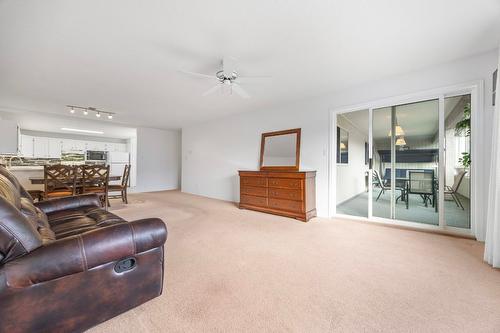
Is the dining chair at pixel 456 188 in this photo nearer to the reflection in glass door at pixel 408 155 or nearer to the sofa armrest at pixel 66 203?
the reflection in glass door at pixel 408 155

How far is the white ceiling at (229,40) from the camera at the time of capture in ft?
6.01

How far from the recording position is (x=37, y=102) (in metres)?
4.44

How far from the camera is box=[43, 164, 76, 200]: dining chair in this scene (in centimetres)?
369

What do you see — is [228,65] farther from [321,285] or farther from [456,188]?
[456,188]

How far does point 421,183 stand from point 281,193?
2.39 meters

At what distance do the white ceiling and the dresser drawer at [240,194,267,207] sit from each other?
218cm

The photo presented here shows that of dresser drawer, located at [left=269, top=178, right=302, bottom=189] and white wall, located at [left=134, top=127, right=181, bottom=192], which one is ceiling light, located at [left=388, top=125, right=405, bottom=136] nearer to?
dresser drawer, located at [left=269, top=178, right=302, bottom=189]

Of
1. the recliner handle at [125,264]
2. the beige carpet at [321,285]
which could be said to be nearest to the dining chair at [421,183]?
the beige carpet at [321,285]

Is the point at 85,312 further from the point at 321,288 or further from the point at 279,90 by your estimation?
the point at 279,90

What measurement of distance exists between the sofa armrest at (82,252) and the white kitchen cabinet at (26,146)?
8.68m

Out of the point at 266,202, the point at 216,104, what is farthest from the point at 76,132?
the point at 266,202

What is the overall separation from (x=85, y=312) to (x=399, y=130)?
4363 mm

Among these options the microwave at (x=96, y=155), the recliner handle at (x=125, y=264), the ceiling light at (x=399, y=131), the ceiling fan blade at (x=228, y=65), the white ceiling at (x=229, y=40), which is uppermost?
the white ceiling at (x=229, y=40)

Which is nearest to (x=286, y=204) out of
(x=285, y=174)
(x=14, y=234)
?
(x=285, y=174)
